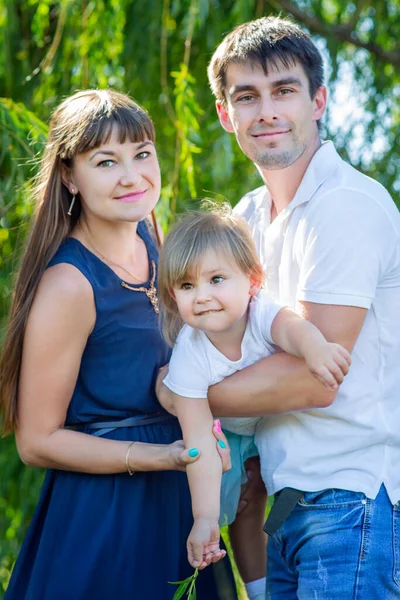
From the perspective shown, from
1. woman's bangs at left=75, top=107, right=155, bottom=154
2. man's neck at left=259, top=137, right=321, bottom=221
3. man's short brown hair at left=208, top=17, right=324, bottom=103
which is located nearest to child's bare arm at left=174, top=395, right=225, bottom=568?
man's neck at left=259, top=137, right=321, bottom=221

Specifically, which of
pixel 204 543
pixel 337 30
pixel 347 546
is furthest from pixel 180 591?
pixel 337 30

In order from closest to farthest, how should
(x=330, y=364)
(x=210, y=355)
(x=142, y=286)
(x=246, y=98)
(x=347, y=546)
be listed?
(x=330, y=364) < (x=347, y=546) < (x=210, y=355) < (x=246, y=98) < (x=142, y=286)

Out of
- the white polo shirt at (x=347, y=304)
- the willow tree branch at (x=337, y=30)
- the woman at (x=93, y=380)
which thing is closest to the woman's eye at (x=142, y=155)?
the woman at (x=93, y=380)

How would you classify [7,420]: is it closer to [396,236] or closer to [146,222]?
[146,222]

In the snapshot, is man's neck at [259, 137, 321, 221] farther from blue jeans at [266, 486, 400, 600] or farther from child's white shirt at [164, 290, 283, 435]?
blue jeans at [266, 486, 400, 600]

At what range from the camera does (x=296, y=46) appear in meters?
2.15

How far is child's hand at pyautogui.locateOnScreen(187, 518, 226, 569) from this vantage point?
1984mm

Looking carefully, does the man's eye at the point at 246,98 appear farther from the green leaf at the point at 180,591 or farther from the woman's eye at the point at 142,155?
the green leaf at the point at 180,591

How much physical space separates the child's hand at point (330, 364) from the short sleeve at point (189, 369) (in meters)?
0.27

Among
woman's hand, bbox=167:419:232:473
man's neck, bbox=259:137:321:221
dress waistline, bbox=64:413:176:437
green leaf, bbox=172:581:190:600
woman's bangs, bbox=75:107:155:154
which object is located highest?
woman's bangs, bbox=75:107:155:154

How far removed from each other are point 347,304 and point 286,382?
0.64 feet

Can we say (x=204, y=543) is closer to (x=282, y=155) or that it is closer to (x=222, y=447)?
(x=222, y=447)

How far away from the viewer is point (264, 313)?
2018 millimetres

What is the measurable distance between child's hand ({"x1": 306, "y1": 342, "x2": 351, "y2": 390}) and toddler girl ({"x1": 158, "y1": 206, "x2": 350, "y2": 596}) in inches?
3.0
